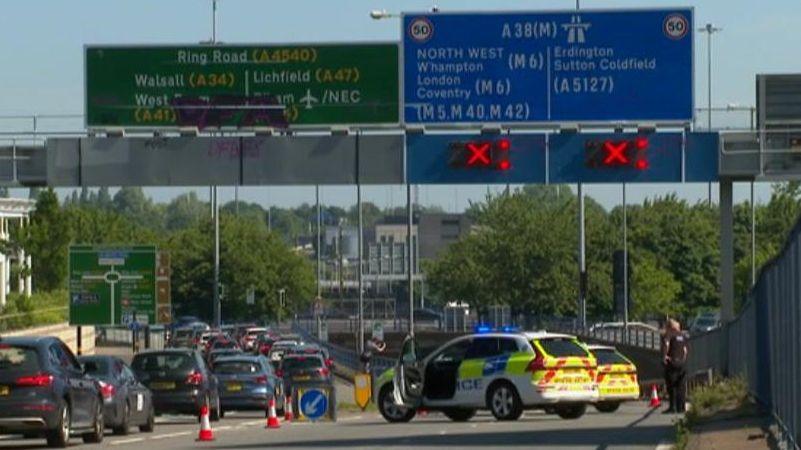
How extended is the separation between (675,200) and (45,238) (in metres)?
35.5

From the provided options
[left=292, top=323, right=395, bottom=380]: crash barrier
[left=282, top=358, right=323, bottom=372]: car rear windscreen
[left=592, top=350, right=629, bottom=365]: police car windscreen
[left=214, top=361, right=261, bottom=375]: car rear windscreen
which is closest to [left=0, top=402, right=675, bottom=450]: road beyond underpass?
[left=592, top=350, right=629, bottom=365]: police car windscreen

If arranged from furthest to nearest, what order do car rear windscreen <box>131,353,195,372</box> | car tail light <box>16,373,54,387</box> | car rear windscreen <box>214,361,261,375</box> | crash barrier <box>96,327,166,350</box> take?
1. crash barrier <box>96,327,166,350</box>
2. car rear windscreen <box>214,361,261,375</box>
3. car rear windscreen <box>131,353,195,372</box>
4. car tail light <box>16,373,54,387</box>

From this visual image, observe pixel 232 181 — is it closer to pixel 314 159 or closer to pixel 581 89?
pixel 314 159

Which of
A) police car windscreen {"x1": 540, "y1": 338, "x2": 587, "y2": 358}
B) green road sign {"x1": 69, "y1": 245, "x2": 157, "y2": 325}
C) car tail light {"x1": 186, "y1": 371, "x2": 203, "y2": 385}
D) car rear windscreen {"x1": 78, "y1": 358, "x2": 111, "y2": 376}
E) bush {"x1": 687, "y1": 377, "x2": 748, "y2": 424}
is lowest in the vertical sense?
bush {"x1": 687, "y1": 377, "x2": 748, "y2": 424}

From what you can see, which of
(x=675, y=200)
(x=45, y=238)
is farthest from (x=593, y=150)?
(x=675, y=200)

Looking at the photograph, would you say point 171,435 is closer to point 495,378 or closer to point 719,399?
point 495,378

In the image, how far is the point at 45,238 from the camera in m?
94.6

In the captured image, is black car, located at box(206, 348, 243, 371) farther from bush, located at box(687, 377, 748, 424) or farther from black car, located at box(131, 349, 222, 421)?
bush, located at box(687, 377, 748, 424)

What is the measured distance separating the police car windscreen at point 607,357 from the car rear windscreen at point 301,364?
17.5 metres

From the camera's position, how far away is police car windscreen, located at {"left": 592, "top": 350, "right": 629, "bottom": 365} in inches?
1517

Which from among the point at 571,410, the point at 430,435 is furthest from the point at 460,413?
the point at 430,435

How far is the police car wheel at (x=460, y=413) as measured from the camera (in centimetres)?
3550

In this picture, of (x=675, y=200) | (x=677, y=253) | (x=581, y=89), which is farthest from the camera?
(x=675, y=200)

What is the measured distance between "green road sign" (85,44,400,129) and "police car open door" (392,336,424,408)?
22.7 feet
